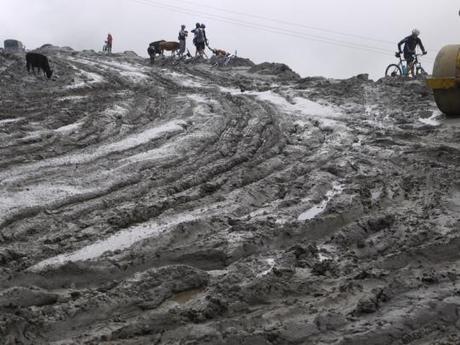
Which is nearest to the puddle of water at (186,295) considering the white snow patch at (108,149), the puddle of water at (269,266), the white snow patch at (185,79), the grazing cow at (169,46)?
the puddle of water at (269,266)

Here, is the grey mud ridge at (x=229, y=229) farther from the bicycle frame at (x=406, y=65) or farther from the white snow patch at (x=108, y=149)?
the bicycle frame at (x=406, y=65)

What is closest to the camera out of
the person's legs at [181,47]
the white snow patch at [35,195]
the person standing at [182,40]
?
the white snow patch at [35,195]

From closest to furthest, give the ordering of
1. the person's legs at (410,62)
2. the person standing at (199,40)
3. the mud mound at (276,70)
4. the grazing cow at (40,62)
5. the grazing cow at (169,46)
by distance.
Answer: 1. the person's legs at (410,62)
2. the grazing cow at (40,62)
3. the mud mound at (276,70)
4. the person standing at (199,40)
5. the grazing cow at (169,46)

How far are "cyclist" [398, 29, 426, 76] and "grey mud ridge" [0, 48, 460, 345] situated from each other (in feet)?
24.5

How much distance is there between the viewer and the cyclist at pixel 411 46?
18.0 m

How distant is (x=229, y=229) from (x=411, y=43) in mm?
14465

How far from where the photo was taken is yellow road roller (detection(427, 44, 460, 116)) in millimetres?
9984

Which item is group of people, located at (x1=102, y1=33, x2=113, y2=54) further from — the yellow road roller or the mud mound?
the yellow road roller

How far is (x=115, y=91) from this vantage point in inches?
615

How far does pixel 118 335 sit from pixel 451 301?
6.70ft

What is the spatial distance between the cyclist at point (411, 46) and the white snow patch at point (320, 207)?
41.7 ft

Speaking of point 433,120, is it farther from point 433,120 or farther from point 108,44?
point 108,44

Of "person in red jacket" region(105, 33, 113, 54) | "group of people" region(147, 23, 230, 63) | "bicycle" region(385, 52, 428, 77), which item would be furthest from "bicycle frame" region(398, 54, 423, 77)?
"person in red jacket" region(105, 33, 113, 54)

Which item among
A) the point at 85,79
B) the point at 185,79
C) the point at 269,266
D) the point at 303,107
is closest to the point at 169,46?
the point at 185,79
